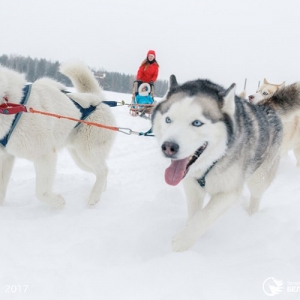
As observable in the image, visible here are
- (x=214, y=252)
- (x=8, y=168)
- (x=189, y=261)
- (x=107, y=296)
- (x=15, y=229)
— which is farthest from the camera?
(x=8, y=168)

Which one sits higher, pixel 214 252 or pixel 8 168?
pixel 214 252

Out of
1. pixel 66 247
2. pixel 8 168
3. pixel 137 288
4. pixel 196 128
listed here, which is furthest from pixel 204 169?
pixel 8 168

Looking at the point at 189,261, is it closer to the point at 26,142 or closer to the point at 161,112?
the point at 161,112

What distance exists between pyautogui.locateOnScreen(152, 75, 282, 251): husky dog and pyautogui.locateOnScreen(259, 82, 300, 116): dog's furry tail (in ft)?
2.23

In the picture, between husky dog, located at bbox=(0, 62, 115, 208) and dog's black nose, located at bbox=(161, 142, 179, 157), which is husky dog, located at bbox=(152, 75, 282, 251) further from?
husky dog, located at bbox=(0, 62, 115, 208)

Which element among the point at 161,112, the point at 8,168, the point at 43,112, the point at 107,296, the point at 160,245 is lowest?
the point at 8,168

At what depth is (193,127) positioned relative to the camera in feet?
5.78

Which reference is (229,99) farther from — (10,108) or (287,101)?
(10,108)

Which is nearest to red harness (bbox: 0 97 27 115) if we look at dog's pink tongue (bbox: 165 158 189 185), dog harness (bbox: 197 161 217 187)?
dog's pink tongue (bbox: 165 158 189 185)

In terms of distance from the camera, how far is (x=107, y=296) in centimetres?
142

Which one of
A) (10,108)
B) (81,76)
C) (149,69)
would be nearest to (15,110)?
(10,108)

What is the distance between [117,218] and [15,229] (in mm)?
700

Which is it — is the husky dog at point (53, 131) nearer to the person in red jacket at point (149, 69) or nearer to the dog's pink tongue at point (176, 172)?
the dog's pink tongue at point (176, 172)

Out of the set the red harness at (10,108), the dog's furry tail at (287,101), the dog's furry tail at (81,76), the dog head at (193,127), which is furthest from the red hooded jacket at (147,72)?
the dog head at (193,127)
